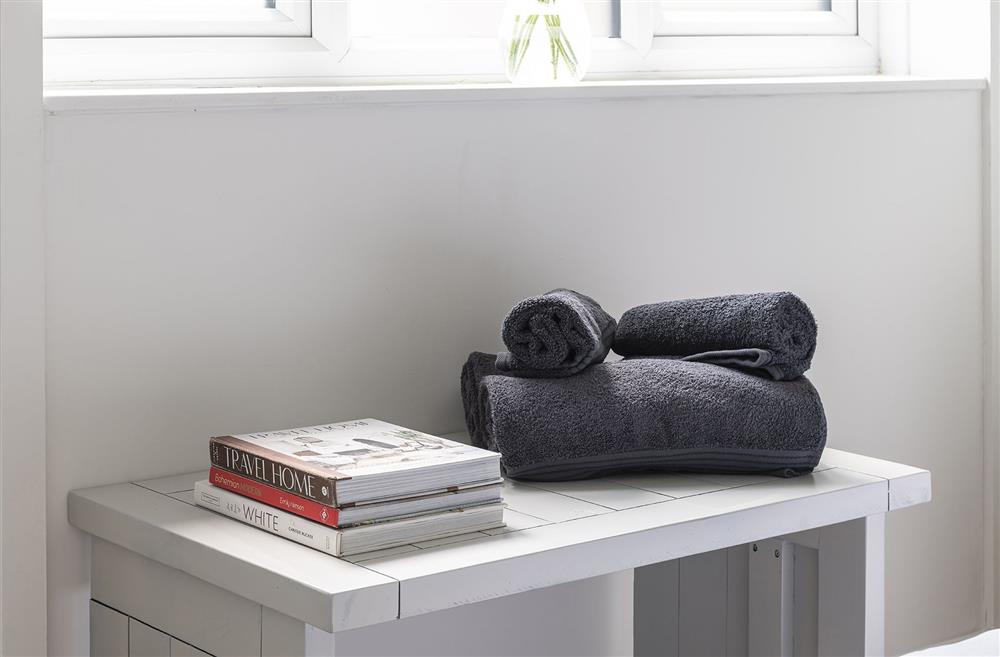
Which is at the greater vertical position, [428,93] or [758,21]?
[758,21]

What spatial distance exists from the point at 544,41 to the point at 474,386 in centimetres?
48

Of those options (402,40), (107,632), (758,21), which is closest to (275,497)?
(107,632)

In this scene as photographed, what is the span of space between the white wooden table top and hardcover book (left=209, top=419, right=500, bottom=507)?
49 millimetres

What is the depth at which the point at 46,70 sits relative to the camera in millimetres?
1355

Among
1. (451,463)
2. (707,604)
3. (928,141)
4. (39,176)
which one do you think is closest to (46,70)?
(39,176)

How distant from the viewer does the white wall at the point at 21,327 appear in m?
1.19

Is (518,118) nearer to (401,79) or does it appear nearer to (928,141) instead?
(401,79)

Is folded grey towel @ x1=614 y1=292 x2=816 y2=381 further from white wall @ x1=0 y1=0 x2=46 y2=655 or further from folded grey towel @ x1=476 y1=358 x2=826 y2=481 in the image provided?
white wall @ x1=0 y1=0 x2=46 y2=655

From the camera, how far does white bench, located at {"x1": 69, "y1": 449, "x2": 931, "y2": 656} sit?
1.01m

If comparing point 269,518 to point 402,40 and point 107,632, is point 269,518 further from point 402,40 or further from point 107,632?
point 402,40

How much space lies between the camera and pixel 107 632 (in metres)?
1.26

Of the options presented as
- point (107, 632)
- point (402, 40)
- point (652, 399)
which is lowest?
point (107, 632)

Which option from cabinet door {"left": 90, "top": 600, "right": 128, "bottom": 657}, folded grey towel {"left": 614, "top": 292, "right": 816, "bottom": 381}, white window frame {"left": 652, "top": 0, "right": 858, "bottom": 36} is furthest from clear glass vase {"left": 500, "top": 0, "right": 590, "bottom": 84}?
cabinet door {"left": 90, "top": 600, "right": 128, "bottom": 657}

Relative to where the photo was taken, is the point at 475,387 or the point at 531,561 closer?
the point at 531,561
